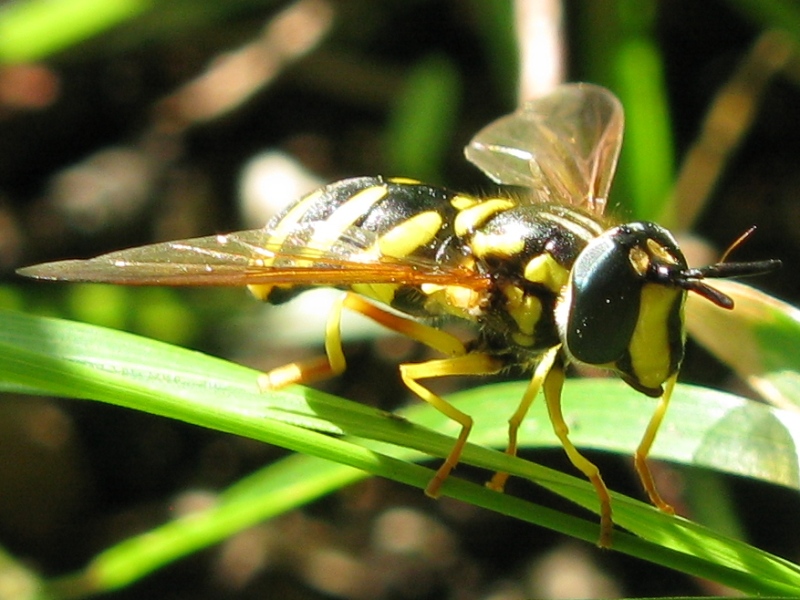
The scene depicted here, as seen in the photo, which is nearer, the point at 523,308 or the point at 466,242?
the point at 523,308

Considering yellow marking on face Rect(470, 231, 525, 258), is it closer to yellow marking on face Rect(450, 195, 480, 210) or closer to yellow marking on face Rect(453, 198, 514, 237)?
yellow marking on face Rect(453, 198, 514, 237)

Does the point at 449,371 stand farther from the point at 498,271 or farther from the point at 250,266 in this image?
the point at 250,266

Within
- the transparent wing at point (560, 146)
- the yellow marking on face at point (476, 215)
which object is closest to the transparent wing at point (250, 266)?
the yellow marking on face at point (476, 215)

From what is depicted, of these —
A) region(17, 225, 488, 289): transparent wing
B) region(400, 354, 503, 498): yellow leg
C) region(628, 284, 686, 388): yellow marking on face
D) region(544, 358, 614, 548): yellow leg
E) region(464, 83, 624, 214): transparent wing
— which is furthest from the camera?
region(464, 83, 624, 214): transparent wing

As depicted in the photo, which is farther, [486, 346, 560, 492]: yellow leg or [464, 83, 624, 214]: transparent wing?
[464, 83, 624, 214]: transparent wing

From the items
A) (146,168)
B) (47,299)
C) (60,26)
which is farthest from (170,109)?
(47,299)

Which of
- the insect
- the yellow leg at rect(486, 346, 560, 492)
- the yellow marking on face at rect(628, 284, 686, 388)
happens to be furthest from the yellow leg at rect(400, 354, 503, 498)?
the yellow marking on face at rect(628, 284, 686, 388)

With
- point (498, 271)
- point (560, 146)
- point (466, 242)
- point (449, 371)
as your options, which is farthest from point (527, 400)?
point (560, 146)
